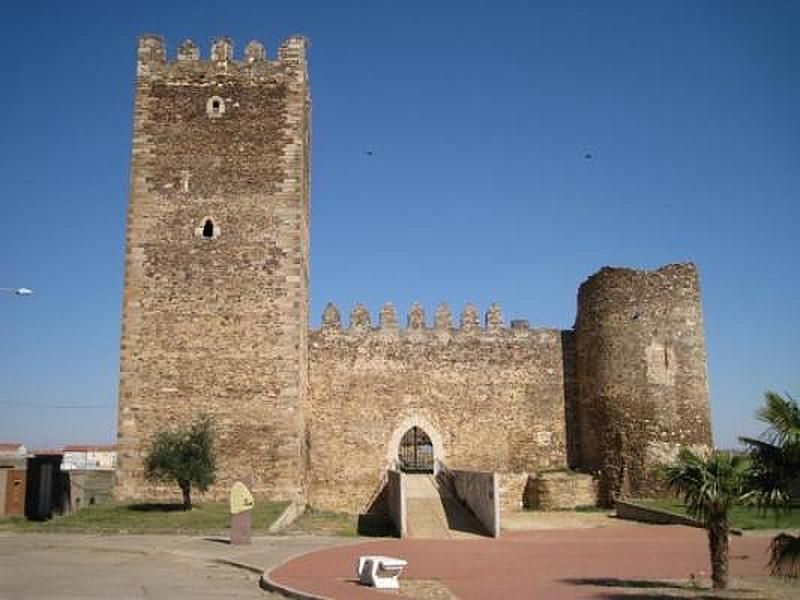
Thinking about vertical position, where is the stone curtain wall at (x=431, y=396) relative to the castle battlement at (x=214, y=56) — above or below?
below

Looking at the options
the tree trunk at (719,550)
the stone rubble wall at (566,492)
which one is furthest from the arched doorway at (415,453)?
the tree trunk at (719,550)

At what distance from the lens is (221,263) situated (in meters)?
21.5

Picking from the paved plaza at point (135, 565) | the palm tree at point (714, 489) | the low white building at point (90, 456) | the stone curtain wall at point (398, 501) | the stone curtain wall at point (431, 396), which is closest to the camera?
the paved plaza at point (135, 565)

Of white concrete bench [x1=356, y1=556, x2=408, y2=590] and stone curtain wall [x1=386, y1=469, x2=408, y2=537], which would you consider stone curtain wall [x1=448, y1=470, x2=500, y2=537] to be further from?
white concrete bench [x1=356, y1=556, x2=408, y2=590]

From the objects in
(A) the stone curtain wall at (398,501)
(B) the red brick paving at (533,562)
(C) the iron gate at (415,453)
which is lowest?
(B) the red brick paving at (533,562)

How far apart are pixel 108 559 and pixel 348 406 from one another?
37.6 ft

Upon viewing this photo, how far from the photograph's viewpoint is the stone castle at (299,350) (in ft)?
68.5

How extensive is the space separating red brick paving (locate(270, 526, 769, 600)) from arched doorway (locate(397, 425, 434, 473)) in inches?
355

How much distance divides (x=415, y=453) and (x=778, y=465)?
1952 cm

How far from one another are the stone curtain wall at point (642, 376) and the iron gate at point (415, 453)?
5225mm

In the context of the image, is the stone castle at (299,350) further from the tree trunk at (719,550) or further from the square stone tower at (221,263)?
the tree trunk at (719,550)

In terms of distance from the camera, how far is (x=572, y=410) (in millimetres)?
24562

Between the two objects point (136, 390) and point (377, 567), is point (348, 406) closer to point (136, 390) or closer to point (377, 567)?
point (136, 390)

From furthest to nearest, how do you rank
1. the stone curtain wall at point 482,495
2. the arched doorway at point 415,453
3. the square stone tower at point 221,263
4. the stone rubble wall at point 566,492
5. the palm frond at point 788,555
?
the arched doorway at point 415,453 < the stone rubble wall at point 566,492 < the square stone tower at point 221,263 < the stone curtain wall at point 482,495 < the palm frond at point 788,555
